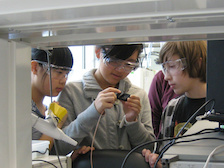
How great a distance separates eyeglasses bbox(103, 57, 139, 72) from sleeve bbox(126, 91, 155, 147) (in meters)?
0.21

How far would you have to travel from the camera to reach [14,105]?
51 centimetres

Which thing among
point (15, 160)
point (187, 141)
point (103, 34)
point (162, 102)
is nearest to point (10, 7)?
point (103, 34)

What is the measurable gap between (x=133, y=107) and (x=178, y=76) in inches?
19.5

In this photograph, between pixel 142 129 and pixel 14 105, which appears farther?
pixel 142 129

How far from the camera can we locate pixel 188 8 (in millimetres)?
379

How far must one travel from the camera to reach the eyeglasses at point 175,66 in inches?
61.4

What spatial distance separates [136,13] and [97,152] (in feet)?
2.17

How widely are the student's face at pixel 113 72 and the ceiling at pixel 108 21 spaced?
77 centimetres

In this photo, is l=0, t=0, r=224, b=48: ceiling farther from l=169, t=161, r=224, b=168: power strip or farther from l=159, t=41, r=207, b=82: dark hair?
l=159, t=41, r=207, b=82: dark hair

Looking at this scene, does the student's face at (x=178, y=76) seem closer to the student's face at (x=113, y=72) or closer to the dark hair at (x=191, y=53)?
the dark hair at (x=191, y=53)

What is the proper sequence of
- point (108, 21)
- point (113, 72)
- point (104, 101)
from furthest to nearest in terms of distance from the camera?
point (113, 72), point (104, 101), point (108, 21)

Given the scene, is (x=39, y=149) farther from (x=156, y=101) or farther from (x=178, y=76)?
(x=156, y=101)

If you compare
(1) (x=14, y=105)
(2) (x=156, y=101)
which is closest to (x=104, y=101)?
(1) (x=14, y=105)

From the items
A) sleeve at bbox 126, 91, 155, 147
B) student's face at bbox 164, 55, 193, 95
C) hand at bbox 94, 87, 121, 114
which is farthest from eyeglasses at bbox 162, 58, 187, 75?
hand at bbox 94, 87, 121, 114
